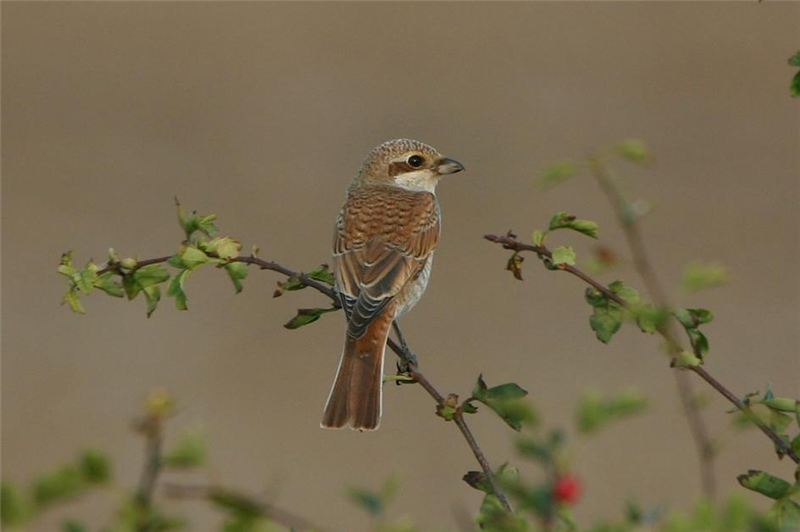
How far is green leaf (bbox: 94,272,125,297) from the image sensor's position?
8.22 feet

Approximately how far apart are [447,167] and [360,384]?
1.52 m

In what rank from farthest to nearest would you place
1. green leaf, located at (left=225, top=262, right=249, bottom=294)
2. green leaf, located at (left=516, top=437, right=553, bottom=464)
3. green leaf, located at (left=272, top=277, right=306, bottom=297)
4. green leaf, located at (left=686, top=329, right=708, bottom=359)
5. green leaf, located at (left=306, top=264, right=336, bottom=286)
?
green leaf, located at (left=306, top=264, right=336, bottom=286) < green leaf, located at (left=272, top=277, right=306, bottom=297) < green leaf, located at (left=225, top=262, right=249, bottom=294) < green leaf, located at (left=686, top=329, right=708, bottom=359) < green leaf, located at (left=516, top=437, right=553, bottom=464)

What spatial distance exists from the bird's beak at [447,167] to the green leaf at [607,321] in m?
2.66

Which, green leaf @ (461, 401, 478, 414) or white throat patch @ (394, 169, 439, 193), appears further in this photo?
white throat patch @ (394, 169, 439, 193)

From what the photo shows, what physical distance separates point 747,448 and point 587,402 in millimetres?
8366

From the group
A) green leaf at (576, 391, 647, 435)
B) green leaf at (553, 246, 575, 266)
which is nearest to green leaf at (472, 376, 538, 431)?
green leaf at (553, 246, 575, 266)

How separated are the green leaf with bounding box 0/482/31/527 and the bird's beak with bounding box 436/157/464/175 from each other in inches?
149

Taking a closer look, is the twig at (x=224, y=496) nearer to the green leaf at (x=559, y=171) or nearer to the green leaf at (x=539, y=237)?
the green leaf at (x=559, y=171)

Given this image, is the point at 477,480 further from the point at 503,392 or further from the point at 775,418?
the point at 775,418

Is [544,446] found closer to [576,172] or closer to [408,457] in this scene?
[576,172]

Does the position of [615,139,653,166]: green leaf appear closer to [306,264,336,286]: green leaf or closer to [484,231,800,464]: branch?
[484,231,800,464]: branch

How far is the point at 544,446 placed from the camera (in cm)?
133

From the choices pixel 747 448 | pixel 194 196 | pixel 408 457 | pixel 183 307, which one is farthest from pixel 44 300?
pixel 183 307

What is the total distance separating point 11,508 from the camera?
1.21m
